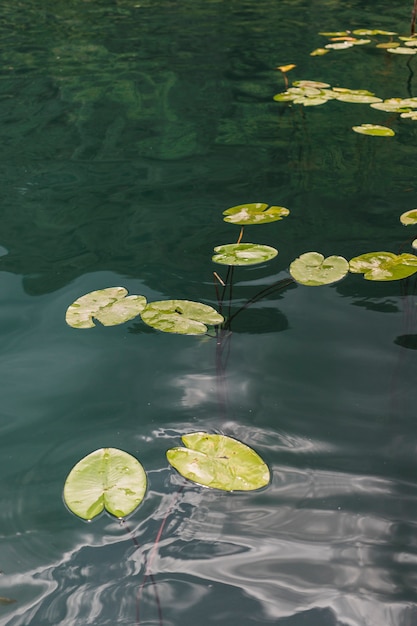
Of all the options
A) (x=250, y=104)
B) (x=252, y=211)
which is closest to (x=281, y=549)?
(x=252, y=211)

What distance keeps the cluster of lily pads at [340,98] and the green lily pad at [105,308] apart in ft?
3.99

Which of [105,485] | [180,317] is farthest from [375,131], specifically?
[105,485]

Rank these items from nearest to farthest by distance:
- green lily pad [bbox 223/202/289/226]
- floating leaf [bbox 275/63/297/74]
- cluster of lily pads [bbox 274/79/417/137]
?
green lily pad [bbox 223/202/289/226]
cluster of lily pads [bbox 274/79/417/137]
floating leaf [bbox 275/63/297/74]

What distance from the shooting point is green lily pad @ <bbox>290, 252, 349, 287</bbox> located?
1197 mm

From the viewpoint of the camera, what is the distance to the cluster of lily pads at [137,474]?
32.9 inches

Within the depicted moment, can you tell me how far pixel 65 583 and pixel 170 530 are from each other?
15cm

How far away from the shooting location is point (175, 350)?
119cm

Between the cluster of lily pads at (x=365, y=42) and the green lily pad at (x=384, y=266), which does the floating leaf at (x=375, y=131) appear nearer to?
the green lily pad at (x=384, y=266)

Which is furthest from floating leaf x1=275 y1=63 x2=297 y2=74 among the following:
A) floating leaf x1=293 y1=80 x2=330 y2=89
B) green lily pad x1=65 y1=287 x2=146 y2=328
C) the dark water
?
green lily pad x1=65 y1=287 x2=146 y2=328

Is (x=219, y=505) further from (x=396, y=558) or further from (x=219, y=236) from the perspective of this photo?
(x=219, y=236)

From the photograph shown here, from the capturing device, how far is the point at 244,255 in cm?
127

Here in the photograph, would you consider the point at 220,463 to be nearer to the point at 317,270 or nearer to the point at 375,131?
the point at 317,270

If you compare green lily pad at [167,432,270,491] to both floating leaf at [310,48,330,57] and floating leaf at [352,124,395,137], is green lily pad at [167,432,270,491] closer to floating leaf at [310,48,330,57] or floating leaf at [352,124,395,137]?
floating leaf at [352,124,395,137]

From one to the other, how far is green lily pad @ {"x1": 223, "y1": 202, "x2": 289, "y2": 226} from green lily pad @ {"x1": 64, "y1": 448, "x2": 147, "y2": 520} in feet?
2.28
